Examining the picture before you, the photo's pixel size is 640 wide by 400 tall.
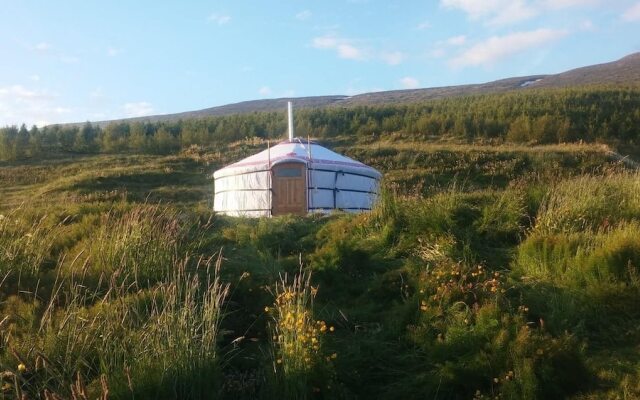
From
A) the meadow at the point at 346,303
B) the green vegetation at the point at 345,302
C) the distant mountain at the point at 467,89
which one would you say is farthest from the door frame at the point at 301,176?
the distant mountain at the point at 467,89

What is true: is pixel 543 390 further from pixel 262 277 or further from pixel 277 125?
pixel 277 125

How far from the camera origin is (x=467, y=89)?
78938 mm

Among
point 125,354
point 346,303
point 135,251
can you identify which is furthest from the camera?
point 135,251

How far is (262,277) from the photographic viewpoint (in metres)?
5.13

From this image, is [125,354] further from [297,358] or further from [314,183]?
[314,183]

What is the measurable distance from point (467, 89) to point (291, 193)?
227 ft

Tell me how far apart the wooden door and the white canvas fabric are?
0.11 m

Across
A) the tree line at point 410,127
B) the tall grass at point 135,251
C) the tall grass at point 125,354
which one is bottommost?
the tall grass at point 125,354

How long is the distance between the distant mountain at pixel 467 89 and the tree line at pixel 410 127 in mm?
26758

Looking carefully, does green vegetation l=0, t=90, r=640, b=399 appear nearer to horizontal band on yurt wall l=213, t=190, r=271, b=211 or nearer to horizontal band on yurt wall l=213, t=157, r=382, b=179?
horizontal band on yurt wall l=213, t=157, r=382, b=179

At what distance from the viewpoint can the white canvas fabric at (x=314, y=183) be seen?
1383 centimetres

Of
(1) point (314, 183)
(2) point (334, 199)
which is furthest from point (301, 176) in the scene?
(2) point (334, 199)

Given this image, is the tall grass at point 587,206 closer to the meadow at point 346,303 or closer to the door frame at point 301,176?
the meadow at point 346,303

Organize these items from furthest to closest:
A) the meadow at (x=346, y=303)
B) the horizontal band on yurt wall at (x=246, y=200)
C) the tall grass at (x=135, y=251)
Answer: the horizontal band on yurt wall at (x=246, y=200) → the tall grass at (x=135, y=251) → the meadow at (x=346, y=303)
